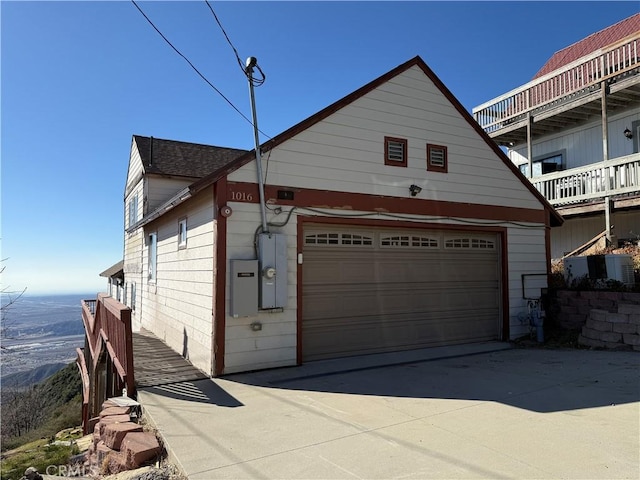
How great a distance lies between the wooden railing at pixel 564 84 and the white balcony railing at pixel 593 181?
2.42 metres

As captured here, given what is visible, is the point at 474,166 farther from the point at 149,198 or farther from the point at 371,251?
the point at 149,198

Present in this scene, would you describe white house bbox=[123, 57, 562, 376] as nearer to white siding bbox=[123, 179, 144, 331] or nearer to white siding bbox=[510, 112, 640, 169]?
white siding bbox=[123, 179, 144, 331]

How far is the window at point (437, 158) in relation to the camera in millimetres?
8648

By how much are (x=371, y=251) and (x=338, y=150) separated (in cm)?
193

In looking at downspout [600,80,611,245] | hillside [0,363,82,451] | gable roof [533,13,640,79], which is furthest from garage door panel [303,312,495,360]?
hillside [0,363,82,451]

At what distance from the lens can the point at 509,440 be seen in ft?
12.7

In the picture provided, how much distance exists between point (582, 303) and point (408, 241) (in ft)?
13.2

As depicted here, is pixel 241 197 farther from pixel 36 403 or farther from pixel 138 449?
pixel 36 403

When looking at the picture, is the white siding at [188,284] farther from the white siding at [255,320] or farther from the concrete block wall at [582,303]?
the concrete block wall at [582,303]

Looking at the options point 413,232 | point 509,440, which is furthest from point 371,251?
point 509,440

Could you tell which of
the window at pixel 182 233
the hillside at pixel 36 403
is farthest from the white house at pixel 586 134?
the hillside at pixel 36 403

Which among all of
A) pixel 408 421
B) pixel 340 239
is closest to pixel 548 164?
pixel 340 239

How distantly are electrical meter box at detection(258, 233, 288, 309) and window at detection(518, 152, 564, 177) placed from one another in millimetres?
11837

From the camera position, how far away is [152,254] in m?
11.6
